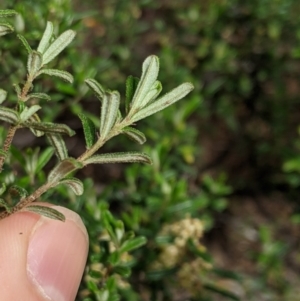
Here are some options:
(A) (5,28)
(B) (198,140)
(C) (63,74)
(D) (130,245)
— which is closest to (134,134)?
(C) (63,74)

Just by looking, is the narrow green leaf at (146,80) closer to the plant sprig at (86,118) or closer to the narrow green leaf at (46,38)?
the plant sprig at (86,118)

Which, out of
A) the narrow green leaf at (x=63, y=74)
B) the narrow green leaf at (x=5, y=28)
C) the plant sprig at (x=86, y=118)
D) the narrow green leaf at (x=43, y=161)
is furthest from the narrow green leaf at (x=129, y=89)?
the narrow green leaf at (x=43, y=161)

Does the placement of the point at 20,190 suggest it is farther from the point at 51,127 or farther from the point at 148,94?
the point at 148,94

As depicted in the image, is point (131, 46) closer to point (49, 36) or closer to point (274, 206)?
point (274, 206)

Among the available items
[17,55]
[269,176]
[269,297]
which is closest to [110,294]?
[17,55]

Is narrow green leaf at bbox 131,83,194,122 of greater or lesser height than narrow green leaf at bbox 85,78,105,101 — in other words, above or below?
below

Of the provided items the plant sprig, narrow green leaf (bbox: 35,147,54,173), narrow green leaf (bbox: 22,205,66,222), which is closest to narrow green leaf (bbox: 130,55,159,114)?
the plant sprig

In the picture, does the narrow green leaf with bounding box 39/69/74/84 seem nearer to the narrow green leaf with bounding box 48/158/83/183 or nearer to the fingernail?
the narrow green leaf with bounding box 48/158/83/183
